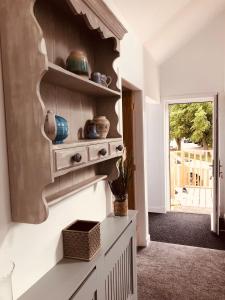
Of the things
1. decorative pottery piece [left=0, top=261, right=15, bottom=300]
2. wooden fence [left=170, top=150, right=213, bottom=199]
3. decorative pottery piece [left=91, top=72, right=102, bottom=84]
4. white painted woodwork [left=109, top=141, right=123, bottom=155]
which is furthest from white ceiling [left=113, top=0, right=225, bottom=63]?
wooden fence [left=170, top=150, right=213, bottom=199]

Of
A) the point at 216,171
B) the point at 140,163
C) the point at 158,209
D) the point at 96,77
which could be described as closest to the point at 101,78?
the point at 96,77

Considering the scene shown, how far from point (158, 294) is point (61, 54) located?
2.16 m

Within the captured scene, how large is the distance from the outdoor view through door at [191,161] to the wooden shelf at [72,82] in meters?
3.48

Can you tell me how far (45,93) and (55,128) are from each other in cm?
28

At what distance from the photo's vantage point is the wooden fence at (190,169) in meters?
5.63

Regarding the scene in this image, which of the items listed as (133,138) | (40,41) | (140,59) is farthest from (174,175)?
(40,41)

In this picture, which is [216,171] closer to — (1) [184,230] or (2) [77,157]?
(1) [184,230]

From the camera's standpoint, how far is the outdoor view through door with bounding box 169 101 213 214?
522cm

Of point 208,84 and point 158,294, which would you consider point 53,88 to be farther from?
point 208,84

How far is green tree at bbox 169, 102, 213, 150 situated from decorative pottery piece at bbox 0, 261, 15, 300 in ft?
19.4

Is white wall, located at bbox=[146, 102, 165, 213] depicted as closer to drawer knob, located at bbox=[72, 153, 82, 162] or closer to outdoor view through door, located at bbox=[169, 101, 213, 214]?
outdoor view through door, located at bbox=[169, 101, 213, 214]

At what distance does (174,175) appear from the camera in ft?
18.7

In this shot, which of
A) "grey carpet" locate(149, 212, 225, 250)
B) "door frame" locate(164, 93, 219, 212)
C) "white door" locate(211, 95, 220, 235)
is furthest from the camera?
"door frame" locate(164, 93, 219, 212)

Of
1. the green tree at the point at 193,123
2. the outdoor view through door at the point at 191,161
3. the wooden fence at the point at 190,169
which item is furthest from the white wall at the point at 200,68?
the green tree at the point at 193,123
